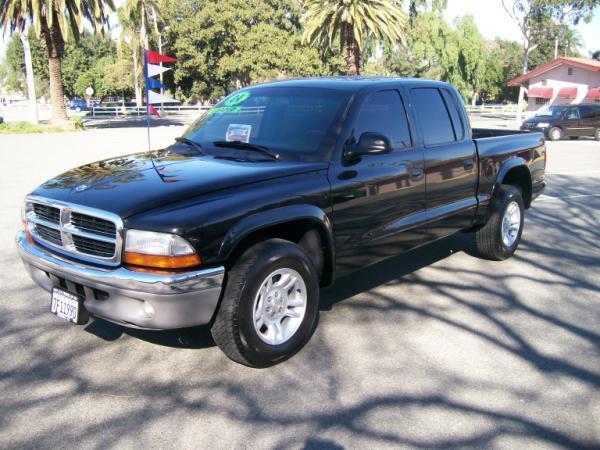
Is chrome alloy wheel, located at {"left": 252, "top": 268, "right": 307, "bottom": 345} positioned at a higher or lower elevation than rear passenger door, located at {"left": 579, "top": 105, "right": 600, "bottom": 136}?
lower

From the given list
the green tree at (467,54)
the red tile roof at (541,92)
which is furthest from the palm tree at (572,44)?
the red tile roof at (541,92)

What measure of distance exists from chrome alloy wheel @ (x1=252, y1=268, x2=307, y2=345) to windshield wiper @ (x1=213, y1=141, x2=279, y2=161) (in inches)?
36.0

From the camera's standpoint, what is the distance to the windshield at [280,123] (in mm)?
4281

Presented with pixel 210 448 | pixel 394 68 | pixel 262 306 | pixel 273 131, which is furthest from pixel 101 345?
pixel 394 68

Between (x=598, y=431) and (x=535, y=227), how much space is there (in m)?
5.23

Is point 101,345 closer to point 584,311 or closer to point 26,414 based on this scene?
point 26,414

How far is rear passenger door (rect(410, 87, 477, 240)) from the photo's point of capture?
504 centimetres

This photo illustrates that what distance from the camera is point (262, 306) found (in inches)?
147

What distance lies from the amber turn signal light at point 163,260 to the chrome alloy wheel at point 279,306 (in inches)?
20.2

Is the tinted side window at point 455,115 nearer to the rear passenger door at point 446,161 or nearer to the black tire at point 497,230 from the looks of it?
the rear passenger door at point 446,161

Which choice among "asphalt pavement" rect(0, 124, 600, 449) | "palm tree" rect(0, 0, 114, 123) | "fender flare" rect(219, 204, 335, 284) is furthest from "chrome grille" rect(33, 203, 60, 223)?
"palm tree" rect(0, 0, 114, 123)

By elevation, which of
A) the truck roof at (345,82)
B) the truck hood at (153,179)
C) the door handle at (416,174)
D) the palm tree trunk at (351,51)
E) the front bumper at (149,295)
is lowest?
the front bumper at (149,295)

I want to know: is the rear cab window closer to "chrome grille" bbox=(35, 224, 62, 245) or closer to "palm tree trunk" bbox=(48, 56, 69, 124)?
"chrome grille" bbox=(35, 224, 62, 245)

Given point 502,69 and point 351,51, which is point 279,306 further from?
point 502,69
